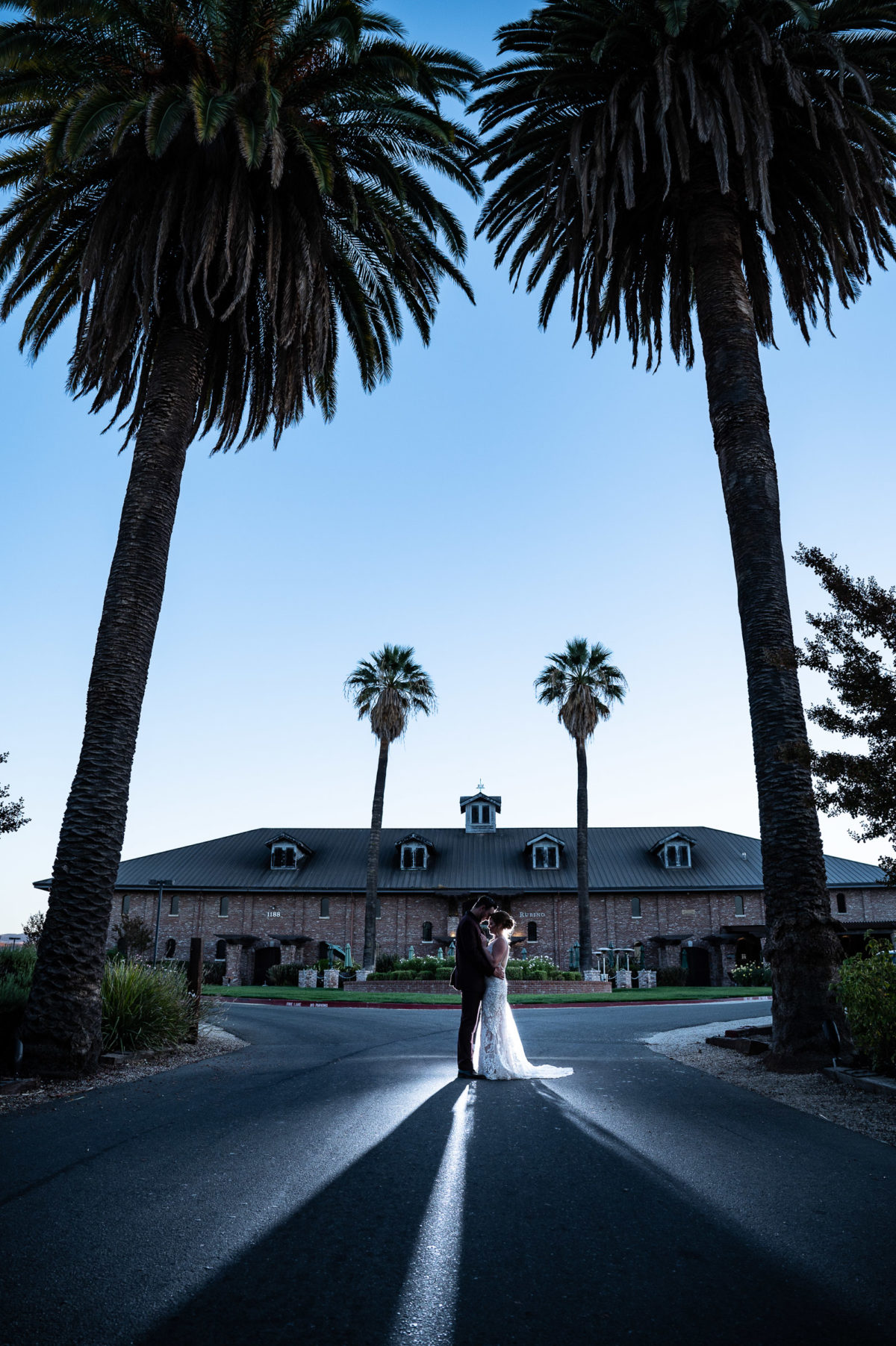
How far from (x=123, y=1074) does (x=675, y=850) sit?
134 feet

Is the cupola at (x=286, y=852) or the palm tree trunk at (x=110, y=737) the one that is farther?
the cupola at (x=286, y=852)

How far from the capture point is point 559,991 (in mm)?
33219

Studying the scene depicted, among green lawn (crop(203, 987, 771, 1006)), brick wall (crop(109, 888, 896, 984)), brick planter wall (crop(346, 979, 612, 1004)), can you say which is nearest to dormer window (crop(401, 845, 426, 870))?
brick wall (crop(109, 888, 896, 984))

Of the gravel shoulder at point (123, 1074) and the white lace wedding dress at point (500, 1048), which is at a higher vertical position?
the white lace wedding dress at point (500, 1048)

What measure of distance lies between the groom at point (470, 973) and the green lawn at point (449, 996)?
16.4m

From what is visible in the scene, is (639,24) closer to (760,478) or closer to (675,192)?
(675,192)

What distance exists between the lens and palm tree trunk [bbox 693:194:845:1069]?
9.87 m

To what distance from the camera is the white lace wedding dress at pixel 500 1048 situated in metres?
9.41

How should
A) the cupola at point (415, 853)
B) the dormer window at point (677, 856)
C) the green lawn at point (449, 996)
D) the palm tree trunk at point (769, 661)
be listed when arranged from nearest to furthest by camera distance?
the palm tree trunk at point (769, 661), the green lawn at point (449, 996), the dormer window at point (677, 856), the cupola at point (415, 853)

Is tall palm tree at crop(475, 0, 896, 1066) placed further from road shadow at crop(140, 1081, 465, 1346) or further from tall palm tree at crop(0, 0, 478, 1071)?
road shadow at crop(140, 1081, 465, 1346)

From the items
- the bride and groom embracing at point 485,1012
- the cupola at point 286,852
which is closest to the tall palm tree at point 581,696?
the cupola at point 286,852

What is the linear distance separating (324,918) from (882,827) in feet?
134

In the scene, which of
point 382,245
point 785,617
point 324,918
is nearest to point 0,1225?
point 785,617

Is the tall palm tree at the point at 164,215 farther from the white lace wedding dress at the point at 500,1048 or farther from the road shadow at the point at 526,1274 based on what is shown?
the road shadow at the point at 526,1274
